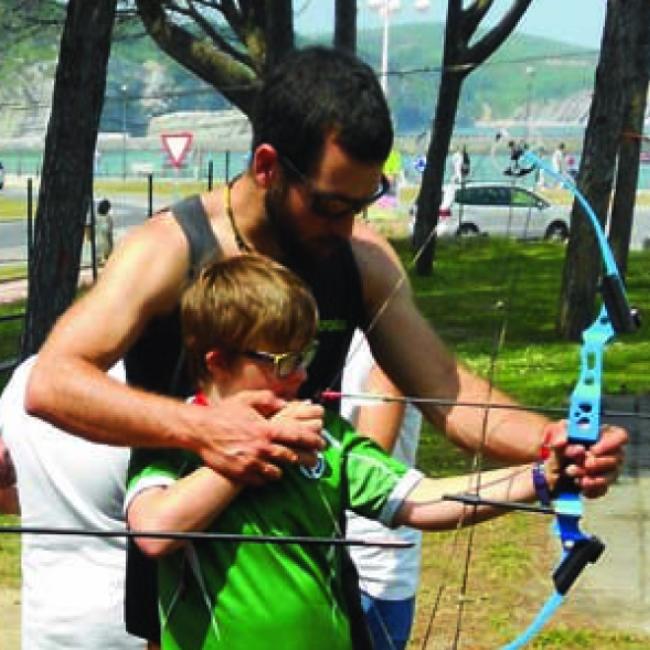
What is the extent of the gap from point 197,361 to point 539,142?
4.44 ft

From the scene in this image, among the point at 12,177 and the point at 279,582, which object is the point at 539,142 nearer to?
the point at 279,582

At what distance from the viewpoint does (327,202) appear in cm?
288

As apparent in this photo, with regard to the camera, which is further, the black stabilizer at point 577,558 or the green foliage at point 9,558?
the green foliage at point 9,558

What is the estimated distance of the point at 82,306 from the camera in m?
2.90

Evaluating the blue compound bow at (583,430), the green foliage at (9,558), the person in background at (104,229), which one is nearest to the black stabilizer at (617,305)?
the blue compound bow at (583,430)

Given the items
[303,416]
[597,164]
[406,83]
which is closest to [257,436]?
[303,416]

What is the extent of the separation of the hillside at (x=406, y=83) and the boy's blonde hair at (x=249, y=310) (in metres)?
0.91

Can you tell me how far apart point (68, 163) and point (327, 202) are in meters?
8.23

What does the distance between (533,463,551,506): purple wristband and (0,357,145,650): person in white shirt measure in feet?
3.15

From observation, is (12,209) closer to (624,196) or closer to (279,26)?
(624,196)

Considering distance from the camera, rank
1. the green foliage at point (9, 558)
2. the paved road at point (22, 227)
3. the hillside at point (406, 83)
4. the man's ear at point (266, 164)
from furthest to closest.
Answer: the paved road at point (22, 227) → the hillside at point (406, 83) → the green foliage at point (9, 558) → the man's ear at point (266, 164)

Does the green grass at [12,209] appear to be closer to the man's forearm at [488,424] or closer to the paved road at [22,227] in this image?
the paved road at [22,227]

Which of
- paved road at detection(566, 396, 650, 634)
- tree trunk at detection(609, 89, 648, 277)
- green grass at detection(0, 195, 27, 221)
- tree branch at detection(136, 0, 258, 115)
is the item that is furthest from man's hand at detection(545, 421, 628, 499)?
green grass at detection(0, 195, 27, 221)

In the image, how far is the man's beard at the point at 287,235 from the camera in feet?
9.66
